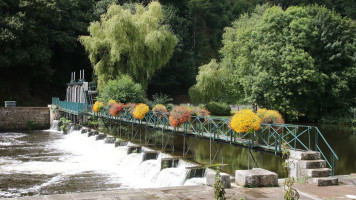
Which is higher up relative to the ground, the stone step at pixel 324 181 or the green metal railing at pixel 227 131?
the green metal railing at pixel 227 131

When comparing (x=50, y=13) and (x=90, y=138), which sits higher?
(x=50, y=13)

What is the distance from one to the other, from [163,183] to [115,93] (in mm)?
13864

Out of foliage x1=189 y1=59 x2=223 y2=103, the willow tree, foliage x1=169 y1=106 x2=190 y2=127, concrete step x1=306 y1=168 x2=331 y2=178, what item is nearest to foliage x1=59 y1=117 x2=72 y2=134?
the willow tree

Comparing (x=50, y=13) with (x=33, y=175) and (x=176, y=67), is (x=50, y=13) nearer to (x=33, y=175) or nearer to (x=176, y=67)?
(x=176, y=67)

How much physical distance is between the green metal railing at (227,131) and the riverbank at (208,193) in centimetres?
110

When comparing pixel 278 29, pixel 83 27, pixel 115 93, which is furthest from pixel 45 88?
pixel 278 29

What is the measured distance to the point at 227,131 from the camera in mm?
11977

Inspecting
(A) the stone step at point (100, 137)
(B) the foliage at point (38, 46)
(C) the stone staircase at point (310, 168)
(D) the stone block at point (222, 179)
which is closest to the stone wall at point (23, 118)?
(B) the foliage at point (38, 46)

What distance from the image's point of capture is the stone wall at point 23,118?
30.5m

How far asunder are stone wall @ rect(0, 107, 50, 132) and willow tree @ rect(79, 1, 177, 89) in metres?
6.98

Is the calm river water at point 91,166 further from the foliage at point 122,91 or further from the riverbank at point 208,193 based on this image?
the foliage at point 122,91

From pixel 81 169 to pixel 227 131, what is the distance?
6.29 metres

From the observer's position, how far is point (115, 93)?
24672mm

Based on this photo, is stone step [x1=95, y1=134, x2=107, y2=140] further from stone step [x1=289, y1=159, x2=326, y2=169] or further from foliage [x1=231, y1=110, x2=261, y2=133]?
stone step [x1=289, y1=159, x2=326, y2=169]
